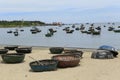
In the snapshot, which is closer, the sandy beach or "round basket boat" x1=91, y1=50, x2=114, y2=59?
the sandy beach

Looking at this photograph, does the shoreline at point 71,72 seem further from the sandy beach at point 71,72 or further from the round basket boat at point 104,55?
the round basket boat at point 104,55

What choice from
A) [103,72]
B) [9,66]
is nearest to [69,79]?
[103,72]

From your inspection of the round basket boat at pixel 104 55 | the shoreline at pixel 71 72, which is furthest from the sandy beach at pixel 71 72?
the round basket boat at pixel 104 55

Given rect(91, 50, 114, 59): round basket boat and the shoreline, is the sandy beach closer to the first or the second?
the shoreline

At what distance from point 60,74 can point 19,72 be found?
2.11m

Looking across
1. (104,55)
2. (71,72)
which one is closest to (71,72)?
(71,72)

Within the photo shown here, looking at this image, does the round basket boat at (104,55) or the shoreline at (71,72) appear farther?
the round basket boat at (104,55)

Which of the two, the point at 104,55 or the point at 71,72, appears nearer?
the point at 71,72

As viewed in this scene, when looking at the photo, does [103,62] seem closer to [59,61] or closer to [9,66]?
[59,61]

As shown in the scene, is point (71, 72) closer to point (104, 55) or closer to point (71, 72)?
point (71, 72)

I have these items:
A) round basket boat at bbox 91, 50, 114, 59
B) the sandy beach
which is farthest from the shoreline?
round basket boat at bbox 91, 50, 114, 59

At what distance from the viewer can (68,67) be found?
1709 cm

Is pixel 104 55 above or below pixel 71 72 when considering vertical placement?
below

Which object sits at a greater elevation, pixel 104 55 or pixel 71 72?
pixel 71 72
